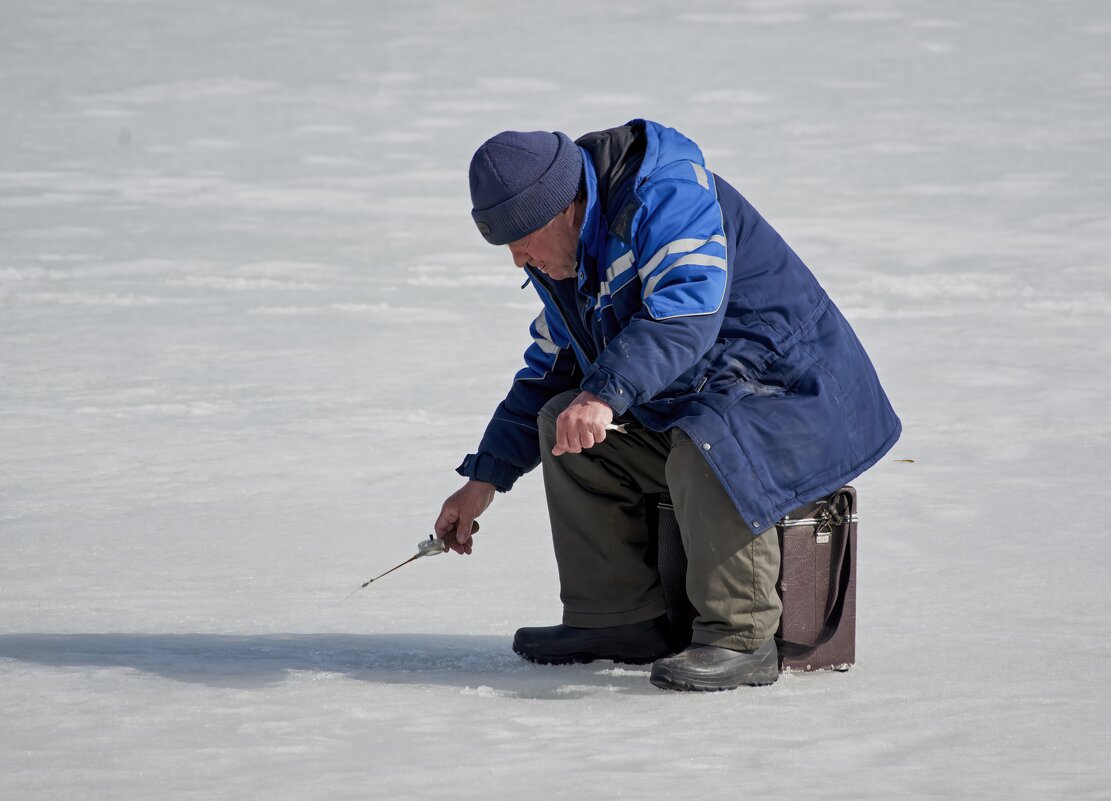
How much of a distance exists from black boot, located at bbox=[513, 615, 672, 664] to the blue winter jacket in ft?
1.40

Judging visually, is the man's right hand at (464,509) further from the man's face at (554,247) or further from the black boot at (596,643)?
the man's face at (554,247)

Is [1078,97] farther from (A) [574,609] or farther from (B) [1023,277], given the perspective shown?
(A) [574,609]

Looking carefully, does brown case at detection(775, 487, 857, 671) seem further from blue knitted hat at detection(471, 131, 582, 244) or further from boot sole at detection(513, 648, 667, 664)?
blue knitted hat at detection(471, 131, 582, 244)

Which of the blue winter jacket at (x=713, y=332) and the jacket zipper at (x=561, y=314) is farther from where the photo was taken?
the jacket zipper at (x=561, y=314)

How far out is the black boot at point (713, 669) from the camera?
2795 millimetres

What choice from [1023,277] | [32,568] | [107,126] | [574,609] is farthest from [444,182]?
[574,609]

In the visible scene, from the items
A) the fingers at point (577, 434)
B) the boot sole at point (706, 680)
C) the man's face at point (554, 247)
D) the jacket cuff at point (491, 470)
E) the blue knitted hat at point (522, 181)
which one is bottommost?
the boot sole at point (706, 680)

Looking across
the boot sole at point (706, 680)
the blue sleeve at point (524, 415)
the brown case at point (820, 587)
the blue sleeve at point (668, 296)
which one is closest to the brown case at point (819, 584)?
the brown case at point (820, 587)

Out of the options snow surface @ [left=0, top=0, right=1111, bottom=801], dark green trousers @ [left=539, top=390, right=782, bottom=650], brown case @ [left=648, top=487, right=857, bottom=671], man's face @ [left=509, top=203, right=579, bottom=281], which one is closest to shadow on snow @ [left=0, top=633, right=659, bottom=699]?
snow surface @ [left=0, top=0, right=1111, bottom=801]

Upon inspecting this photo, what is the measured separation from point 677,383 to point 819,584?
450mm

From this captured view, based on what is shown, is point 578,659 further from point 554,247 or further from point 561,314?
point 554,247

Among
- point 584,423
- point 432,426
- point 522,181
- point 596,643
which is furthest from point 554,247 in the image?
point 432,426

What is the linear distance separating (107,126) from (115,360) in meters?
6.52

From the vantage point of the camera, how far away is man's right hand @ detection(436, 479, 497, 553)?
3.12 m
